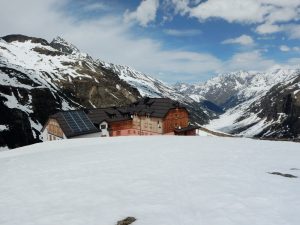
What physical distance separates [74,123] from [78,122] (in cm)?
146

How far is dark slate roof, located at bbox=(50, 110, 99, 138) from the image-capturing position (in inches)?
3088

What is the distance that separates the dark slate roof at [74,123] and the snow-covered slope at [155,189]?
50.2 meters

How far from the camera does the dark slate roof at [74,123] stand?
7844cm

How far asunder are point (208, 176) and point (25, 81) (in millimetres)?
152011

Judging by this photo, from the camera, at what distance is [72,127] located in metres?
79.4

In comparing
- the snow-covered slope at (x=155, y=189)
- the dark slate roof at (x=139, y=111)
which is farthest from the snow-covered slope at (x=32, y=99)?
the snow-covered slope at (x=155, y=189)

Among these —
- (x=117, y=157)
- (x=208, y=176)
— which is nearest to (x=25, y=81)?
(x=117, y=157)

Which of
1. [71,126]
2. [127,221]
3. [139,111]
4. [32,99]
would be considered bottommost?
[127,221]

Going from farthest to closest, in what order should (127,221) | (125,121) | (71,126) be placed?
1. (125,121)
2. (71,126)
3. (127,221)

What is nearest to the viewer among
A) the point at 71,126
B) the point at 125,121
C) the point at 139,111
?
the point at 71,126

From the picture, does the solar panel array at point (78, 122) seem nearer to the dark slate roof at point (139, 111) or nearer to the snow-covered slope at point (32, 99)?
the dark slate roof at point (139, 111)

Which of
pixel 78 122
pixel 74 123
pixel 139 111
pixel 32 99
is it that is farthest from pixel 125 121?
pixel 32 99

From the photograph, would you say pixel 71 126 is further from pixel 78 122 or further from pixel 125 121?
pixel 125 121

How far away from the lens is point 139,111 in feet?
302
